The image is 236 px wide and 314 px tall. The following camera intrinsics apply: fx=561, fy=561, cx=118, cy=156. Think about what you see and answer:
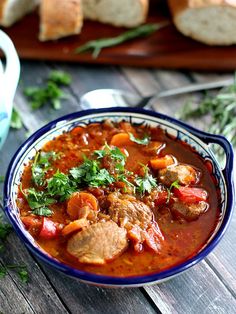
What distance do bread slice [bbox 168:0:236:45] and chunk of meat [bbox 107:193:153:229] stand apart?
6.32 ft

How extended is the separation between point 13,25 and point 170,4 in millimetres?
1260

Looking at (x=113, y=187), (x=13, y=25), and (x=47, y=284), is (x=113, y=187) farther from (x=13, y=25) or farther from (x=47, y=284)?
(x=13, y=25)

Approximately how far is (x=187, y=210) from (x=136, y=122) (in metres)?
0.74

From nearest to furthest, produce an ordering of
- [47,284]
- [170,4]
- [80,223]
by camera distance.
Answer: [80,223]
[47,284]
[170,4]

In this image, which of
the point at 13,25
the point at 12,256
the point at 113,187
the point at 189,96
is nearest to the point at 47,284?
the point at 12,256

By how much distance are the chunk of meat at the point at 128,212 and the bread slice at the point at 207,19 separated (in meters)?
1.93

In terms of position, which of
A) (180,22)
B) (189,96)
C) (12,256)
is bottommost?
(12,256)

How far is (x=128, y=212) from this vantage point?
9.27 feet

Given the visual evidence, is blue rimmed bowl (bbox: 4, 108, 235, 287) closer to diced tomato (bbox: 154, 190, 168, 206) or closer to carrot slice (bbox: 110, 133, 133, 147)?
carrot slice (bbox: 110, 133, 133, 147)

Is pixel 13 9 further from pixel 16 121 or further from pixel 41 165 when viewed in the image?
pixel 41 165

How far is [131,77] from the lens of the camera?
429 cm

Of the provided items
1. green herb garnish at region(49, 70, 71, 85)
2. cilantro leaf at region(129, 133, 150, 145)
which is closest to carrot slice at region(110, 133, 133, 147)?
cilantro leaf at region(129, 133, 150, 145)

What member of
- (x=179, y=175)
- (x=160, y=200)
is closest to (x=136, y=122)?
(x=179, y=175)

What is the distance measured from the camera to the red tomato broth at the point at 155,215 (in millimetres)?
2656
